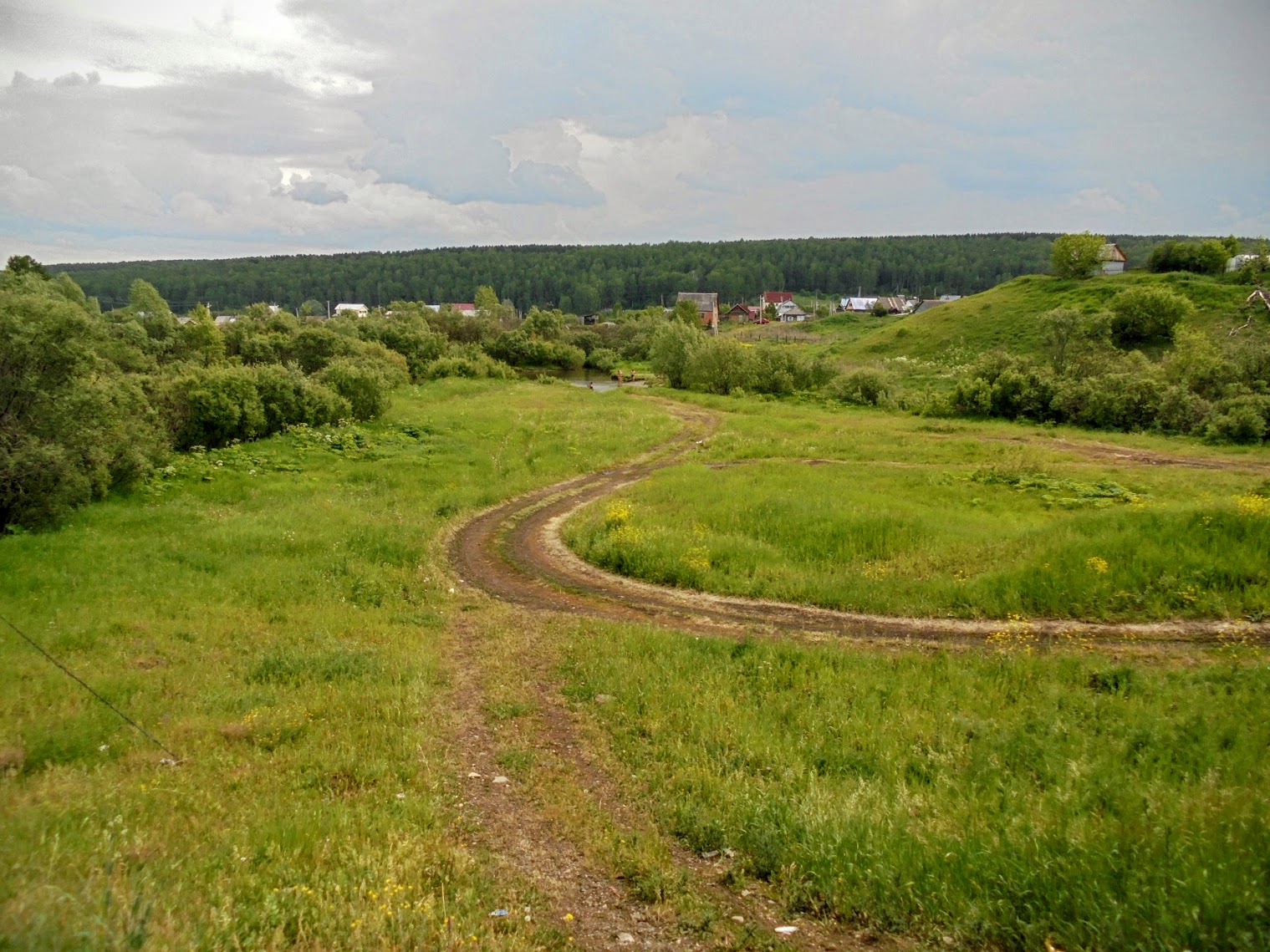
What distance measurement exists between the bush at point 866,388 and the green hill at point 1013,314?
19.4m

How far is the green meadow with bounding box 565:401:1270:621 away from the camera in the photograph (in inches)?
522

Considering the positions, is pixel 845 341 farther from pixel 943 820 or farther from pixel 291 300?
pixel 291 300

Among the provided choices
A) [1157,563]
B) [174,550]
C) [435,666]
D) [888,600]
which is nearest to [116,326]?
[174,550]

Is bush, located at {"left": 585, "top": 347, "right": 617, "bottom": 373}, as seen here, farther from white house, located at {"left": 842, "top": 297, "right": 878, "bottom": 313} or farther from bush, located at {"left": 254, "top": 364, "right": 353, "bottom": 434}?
bush, located at {"left": 254, "top": 364, "right": 353, "bottom": 434}

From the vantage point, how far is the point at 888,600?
44.9 ft

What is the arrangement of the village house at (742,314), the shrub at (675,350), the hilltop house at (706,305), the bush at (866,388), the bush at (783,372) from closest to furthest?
the bush at (866,388) < the bush at (783,372) < the shrub at (675,350) < the hilltop house at (706,305) < the village house at (742,314)

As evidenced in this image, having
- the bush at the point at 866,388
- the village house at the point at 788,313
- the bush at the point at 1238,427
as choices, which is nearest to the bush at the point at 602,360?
the bush at the point at 866,388

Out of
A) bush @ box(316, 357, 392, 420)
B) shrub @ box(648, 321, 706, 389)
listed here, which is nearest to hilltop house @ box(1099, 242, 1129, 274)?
shrub @ box(648, 321, 706, 389)

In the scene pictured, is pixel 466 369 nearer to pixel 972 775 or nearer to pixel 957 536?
pixel 957 536

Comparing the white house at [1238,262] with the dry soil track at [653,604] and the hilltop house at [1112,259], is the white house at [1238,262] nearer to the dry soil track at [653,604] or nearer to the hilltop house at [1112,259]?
the hilltop house at [1112,259]

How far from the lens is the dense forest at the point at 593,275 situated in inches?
6068

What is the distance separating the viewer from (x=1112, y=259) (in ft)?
284

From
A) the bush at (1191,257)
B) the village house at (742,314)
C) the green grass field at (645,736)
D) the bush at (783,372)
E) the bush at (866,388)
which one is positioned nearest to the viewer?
the green grass field at (645,736)

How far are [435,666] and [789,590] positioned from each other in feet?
22.5
